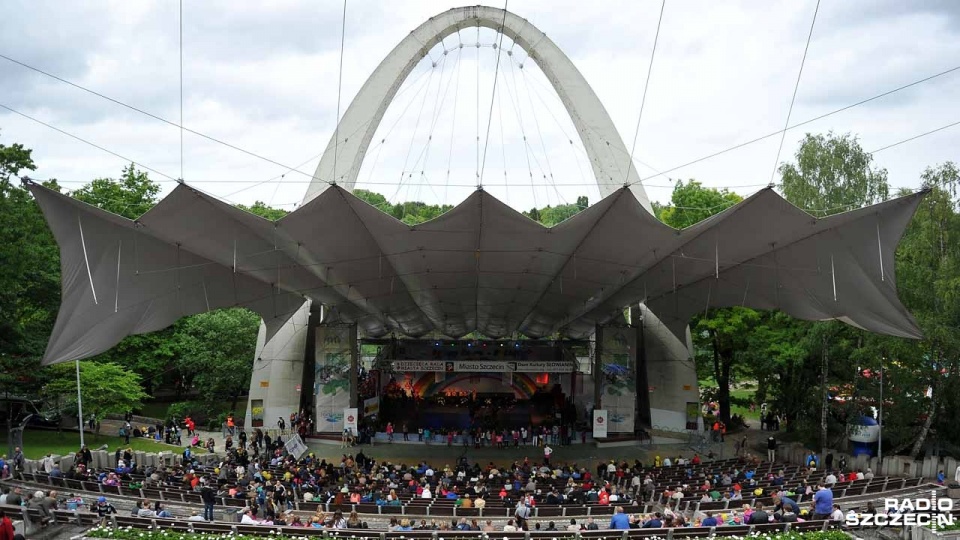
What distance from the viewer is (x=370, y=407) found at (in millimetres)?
31531

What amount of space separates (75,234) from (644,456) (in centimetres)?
2133

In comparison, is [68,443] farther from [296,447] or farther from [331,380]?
[331,380]

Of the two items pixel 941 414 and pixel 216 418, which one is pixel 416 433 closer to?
pixel 216 418

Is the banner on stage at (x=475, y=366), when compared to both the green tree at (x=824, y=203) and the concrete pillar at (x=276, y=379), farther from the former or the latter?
the green tree at (x=824, y=203)

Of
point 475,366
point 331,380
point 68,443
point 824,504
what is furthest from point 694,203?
point 68,443

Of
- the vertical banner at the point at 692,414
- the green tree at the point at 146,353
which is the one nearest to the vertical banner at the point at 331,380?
the green tree at the point at 146,353

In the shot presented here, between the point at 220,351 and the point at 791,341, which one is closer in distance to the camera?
the point at 791,341

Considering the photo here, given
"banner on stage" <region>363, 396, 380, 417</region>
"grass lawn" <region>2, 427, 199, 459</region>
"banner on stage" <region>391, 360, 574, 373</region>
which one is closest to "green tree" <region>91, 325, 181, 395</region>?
"grass lawn" <region>2, 427, 199, 459</region>

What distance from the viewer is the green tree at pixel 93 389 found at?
86.5 feet

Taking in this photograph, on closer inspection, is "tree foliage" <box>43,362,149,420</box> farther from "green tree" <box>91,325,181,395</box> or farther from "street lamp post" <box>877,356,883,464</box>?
"street lamp post" <box>877,356,883,464</box>

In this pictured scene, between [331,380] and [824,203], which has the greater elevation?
[824,203]

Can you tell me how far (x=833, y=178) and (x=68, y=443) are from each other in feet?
110

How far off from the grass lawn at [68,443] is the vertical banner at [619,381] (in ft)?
56.8

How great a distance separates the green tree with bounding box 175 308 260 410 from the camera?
34.5m
